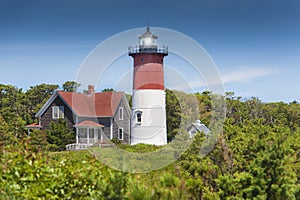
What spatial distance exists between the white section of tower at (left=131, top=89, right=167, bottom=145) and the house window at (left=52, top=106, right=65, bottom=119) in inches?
193

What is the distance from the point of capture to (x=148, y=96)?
2414cm

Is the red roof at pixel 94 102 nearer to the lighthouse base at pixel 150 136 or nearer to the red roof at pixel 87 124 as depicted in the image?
the red roof at pixel 87 124

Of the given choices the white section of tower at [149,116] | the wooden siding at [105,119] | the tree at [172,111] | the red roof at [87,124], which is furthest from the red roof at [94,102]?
the white section of tower at [149,116]

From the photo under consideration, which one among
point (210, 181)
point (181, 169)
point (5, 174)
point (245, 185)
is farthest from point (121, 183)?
point (181, 169)

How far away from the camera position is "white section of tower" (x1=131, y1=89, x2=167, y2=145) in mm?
24062

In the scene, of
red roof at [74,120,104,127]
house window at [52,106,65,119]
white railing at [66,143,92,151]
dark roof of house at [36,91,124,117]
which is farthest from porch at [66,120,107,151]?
house window at [52,106,65,119]

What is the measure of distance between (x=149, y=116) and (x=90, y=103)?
5.66 metres

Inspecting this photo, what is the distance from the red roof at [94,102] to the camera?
26.8 meters

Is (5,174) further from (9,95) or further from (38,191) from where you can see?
(9,95)

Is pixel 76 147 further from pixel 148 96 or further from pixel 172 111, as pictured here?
pixel 172 111

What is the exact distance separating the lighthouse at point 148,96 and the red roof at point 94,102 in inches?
139

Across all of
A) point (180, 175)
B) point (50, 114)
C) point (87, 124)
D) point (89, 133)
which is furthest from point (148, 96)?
point (180, 175)

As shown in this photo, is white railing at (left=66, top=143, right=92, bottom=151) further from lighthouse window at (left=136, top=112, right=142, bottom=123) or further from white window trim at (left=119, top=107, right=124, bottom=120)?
white window trim at (left=119, top=107, right=124, bottom=120)

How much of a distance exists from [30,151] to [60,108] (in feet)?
65.2
